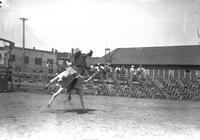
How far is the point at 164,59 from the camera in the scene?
151 feet

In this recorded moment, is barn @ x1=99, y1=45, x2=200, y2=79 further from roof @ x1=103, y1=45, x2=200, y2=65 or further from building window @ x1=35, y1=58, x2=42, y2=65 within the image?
building window @ x1=35, y1=58, x2=42, y2=65

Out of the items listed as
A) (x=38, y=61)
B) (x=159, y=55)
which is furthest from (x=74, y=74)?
(x=159, y=55)

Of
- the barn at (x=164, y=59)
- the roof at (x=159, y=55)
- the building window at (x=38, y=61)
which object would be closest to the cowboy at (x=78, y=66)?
the barn at (x=164, y=59)

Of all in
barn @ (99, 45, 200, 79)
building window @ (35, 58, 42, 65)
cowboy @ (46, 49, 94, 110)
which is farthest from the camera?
building window @ (35, 58, 42, 65)

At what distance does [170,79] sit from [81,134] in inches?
598

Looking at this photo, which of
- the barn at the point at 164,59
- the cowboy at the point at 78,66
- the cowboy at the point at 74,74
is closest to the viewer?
the cowboy at the point at 74,74

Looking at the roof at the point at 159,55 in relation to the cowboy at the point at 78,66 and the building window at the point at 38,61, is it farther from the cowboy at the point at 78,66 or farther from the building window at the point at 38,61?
the cowboy at the point at 78,66

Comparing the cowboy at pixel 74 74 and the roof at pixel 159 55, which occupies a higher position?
the roof at pixel 159 55

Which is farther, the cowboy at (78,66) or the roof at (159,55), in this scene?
the roof at (159,55)

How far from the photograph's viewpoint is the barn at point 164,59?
41.8m

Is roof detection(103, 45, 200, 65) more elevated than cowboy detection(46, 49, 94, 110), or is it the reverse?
roof detection(103, 45, 200, 65)

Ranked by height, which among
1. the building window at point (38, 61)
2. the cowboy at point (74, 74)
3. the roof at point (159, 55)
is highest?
the roof at point (159, 55)

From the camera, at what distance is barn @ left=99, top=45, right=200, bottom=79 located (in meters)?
41.8

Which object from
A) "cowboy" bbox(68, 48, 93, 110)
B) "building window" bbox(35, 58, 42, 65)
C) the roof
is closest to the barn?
the roof
